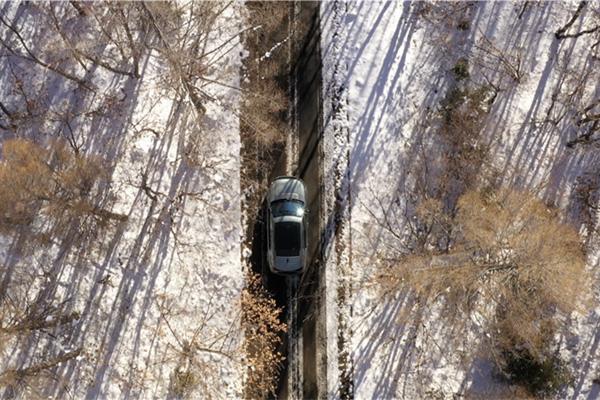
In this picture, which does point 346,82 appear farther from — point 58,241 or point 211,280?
point 58,241

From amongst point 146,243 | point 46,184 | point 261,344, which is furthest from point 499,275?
point 46,184

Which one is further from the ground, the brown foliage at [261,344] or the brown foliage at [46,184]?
the brown foliage at [46,184]

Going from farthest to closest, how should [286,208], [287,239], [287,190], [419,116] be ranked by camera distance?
[419,116] → [287,190] → [286,208] → [287,239]

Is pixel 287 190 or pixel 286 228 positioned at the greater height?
pixel 287 190

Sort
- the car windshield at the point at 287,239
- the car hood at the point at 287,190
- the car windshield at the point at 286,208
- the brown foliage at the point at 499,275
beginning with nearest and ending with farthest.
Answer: the brown foliage at the point at 499,275
the car windshield at the point at 287,239
the car windshield at the point at 286,208
the car hood at the point at 287,190

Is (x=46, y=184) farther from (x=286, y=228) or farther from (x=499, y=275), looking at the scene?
(x=499, y=275)

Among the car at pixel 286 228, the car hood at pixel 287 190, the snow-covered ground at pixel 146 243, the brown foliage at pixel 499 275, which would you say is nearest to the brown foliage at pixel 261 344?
the snow-covered ground at pixel 146 243

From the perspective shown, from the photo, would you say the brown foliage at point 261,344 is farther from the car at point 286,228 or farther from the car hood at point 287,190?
the car hood at point 287,190

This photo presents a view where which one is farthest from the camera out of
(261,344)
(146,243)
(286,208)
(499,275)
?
(146,243)
